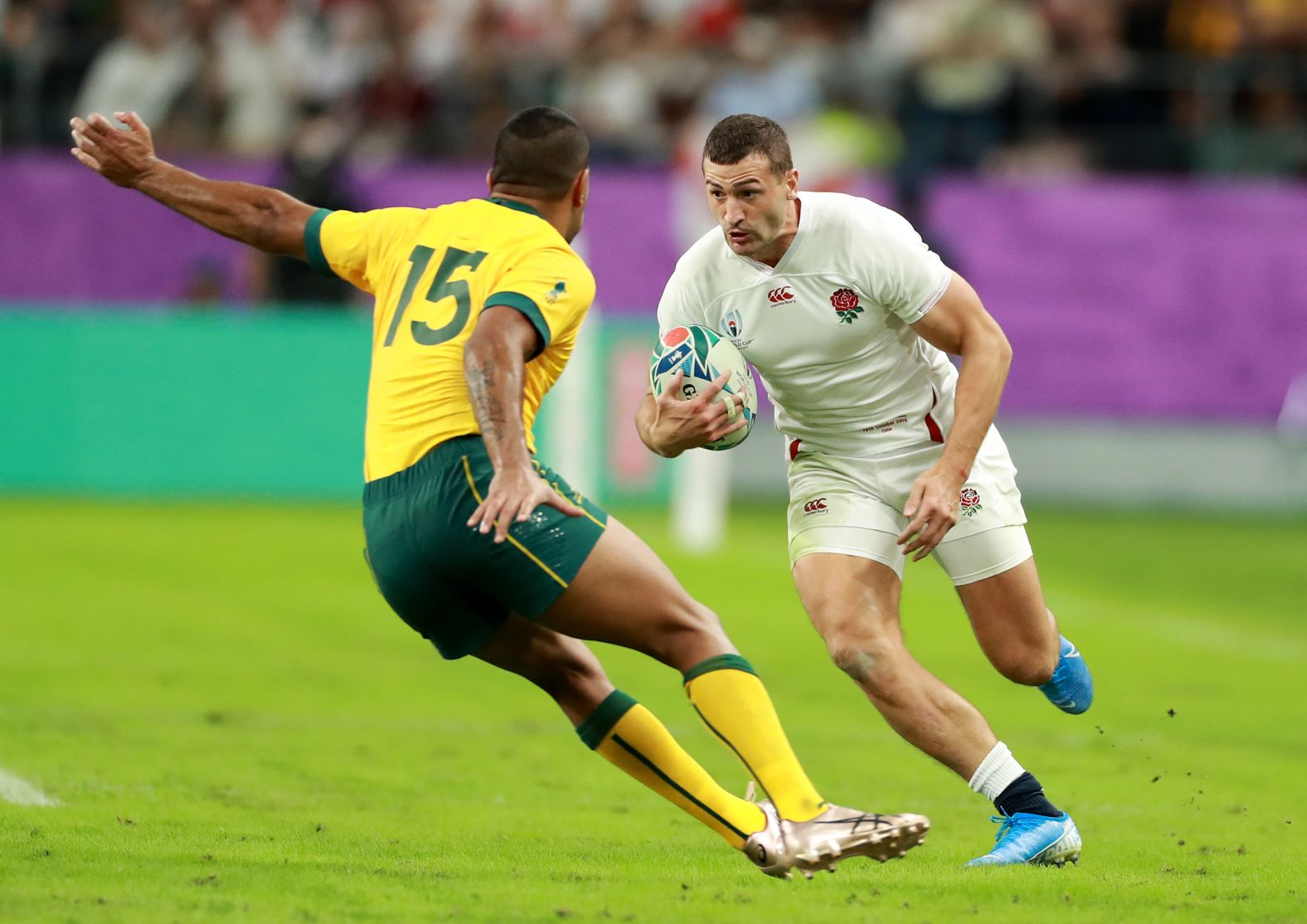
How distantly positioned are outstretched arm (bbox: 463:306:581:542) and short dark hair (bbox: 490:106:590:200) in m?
0.67

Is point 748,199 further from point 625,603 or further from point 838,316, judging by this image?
point 625,603

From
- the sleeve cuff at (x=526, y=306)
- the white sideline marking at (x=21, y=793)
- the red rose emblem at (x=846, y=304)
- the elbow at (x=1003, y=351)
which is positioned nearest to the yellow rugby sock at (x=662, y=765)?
the sleeve cuff at (x=526, y=306)

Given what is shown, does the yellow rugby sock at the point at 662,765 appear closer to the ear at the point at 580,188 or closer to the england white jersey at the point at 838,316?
the england white jersey at the point at 838,316

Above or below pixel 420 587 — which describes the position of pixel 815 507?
above

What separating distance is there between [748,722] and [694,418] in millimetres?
950

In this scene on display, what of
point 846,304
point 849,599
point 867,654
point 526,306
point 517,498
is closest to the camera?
point 517,498

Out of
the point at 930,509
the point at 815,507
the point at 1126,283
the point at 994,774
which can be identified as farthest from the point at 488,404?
the point at 1126,283

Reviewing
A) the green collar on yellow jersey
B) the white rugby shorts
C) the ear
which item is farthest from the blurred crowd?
the green collar on yellow jersey

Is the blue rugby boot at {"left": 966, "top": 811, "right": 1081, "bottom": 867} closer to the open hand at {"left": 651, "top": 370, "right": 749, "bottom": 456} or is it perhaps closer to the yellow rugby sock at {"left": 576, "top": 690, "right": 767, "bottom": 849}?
the yellow rugby sock at {"left": 576, "top": 690, "right": 767, "bottom": 849}

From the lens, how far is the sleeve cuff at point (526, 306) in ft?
17.6

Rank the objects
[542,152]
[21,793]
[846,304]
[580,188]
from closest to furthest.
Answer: [542,152] → [580,188] → [846,304] → [21,793]

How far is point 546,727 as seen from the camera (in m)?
8.93

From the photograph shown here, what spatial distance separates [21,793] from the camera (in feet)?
22.0

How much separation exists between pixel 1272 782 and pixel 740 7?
48.5 feet
